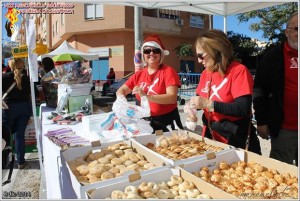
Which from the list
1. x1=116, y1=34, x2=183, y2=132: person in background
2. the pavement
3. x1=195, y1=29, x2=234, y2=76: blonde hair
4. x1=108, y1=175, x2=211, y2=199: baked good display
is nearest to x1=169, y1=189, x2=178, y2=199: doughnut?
x1=108, y1=175, x2=211, y2=199: baked good display

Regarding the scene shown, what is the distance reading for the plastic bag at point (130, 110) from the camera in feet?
7.35

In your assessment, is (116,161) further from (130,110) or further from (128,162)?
(130,110)

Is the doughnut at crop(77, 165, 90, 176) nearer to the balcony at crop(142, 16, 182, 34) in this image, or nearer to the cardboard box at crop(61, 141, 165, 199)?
the cardboard box at crop(61, 141, 165, 199)

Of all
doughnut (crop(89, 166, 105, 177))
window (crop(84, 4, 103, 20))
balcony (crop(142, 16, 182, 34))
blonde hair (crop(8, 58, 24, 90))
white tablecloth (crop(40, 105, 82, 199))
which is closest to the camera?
doughnut (crop(89, 166, 105, 177))

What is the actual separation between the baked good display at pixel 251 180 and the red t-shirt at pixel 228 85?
1.32 ft

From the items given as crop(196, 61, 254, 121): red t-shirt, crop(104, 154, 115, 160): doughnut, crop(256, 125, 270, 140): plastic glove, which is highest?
crop(196, 61, 254, 121): red t-shirt

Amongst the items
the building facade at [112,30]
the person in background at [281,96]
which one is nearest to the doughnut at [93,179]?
the person in background at [281,96]

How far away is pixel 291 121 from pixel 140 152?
1084 millimetres

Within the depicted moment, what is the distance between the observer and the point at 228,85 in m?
1.81

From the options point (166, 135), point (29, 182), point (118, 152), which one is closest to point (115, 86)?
point (29, 182)

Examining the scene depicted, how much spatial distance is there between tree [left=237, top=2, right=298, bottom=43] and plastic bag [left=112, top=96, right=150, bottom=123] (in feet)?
24.5

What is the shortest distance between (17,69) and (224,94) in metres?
3.24

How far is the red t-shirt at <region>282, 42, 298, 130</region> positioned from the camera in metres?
1.96

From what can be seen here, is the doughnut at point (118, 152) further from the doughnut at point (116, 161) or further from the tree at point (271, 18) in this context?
the tree at point (271, 18)
